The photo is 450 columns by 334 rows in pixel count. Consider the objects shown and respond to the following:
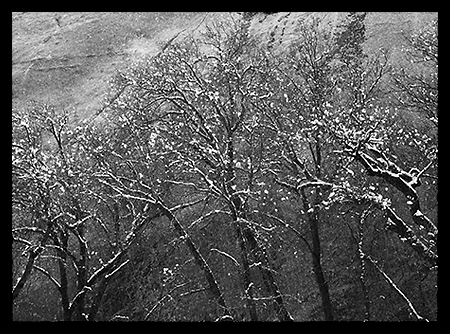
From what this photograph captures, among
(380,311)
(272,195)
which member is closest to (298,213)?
(272,195)

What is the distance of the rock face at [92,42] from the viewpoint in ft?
124

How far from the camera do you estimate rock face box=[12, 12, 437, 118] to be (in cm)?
3781

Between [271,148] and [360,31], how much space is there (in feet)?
44.5

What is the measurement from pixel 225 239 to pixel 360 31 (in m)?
14.6

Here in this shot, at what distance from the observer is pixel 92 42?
1843 inches

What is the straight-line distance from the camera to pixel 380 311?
1909 cm
